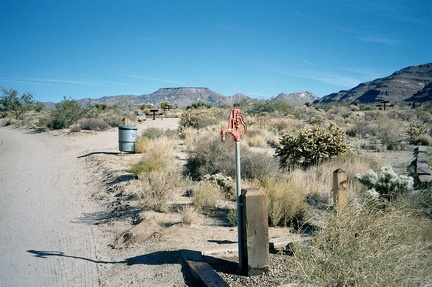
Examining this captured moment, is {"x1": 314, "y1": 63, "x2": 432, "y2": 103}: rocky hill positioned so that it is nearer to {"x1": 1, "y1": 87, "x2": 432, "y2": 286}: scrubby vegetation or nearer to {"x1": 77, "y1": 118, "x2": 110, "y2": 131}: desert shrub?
{"x1": 77, "y1": 118, "x2": 110, "y2": 131}: desert shrub

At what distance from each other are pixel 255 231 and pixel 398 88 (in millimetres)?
140041

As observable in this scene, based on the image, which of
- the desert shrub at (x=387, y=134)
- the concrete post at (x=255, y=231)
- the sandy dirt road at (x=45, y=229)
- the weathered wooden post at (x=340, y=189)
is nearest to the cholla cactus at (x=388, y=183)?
the weathered wooden post at (x=340, y=189)

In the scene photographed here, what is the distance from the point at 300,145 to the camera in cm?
1173

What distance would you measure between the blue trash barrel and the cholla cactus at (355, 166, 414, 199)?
1005 cm

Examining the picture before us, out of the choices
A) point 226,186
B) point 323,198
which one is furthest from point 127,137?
point 323,198

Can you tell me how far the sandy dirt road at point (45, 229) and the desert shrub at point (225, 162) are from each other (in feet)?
11.6

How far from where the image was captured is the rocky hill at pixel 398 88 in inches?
4671

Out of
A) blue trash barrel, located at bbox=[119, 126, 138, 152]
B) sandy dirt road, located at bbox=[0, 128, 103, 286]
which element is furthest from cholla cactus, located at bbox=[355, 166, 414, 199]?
blue trash barrel, located at bbox=[119, 126, 138, 152]

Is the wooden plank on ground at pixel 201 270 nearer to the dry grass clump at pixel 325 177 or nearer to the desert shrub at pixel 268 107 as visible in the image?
the dry grass clump at pixel 325 177

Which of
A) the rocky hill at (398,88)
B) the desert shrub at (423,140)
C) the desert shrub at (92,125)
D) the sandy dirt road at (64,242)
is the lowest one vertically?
the sandy dirt road at (64,242)

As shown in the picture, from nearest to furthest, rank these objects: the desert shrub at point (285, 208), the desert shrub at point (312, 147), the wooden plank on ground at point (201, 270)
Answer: the wooden plank on ground at point (201, 270)
the desert shrub at point (285, 208)
the desert shrub at point (312, 147)

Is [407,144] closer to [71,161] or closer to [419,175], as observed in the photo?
[419,175]

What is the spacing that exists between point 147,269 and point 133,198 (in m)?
3.71

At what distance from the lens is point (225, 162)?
10.5 metres
